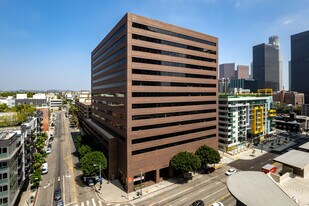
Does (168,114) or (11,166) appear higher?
(168,114)

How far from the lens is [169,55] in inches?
2130

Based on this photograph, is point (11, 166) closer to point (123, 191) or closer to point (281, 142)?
point (123, 191)

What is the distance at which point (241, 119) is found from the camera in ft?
281

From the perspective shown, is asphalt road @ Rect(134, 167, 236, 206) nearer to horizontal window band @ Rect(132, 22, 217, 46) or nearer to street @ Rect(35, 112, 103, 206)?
street @ Rect(35, 112, 103, 206)

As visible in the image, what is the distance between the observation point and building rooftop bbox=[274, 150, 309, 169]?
121ft

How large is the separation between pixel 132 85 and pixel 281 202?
37075 millimetres

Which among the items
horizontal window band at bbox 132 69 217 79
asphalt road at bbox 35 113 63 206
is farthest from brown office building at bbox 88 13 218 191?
asphalt road at bbox 35 113 63 206

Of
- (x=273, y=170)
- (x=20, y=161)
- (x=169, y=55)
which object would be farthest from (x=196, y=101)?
(x=20, y=161)

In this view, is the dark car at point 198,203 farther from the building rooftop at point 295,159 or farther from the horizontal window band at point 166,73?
the horizontal window band at point 166,73

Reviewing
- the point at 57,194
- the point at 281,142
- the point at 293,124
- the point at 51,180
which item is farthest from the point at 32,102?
the point at 293,124

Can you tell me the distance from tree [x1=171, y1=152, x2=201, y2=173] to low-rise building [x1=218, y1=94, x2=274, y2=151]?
33.5 m

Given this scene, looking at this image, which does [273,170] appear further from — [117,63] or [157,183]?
[117,63]

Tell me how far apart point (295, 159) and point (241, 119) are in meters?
47.3

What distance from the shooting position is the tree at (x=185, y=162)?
50.5 m
